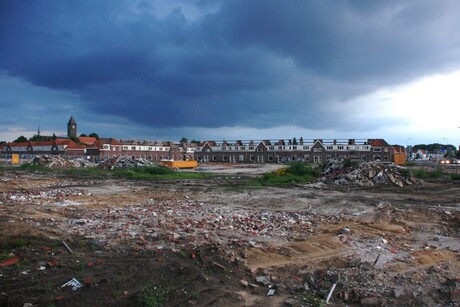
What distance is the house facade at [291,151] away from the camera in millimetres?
93125

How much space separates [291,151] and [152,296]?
315 ft

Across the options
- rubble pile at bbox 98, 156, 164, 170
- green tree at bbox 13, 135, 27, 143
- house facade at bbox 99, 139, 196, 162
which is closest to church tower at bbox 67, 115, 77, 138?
green tree at bbox 13, 135, 27, 143

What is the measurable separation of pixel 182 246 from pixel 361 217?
8.22m

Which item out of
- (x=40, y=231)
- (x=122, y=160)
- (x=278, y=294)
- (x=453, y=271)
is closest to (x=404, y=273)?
(x=453, y=271)

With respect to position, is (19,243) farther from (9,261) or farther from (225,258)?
(225,258)

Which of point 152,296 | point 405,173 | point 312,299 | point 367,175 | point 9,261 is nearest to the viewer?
point 152,296

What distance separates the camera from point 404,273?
264 inches

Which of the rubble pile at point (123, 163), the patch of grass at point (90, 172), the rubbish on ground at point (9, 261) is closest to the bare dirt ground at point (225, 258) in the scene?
the rubbish on ground at point (9, 261)

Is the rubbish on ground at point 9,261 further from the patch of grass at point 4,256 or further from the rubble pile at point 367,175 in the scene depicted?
the rubble pile at point 367,175

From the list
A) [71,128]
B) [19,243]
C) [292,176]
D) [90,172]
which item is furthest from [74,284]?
[71,128]

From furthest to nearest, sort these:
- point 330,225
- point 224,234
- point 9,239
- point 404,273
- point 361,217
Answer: point 361,217, point 330,225, point 224,234, point 9,239, point 404,273

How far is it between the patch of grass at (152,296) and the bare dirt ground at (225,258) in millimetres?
20

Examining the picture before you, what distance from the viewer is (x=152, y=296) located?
522 centimetres

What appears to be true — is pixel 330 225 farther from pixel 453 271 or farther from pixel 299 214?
pixel 453 271
